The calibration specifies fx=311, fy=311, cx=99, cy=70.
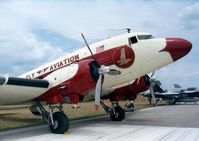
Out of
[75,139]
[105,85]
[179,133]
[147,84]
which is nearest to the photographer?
[75,139]

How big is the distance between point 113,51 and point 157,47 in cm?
199

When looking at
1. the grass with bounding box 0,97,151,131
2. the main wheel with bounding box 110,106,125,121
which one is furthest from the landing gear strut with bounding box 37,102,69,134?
the main wheel with bounding box 110,106,125,121

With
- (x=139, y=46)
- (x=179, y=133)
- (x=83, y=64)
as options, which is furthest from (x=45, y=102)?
(x=179, y=133)

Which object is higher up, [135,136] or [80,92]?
[80,92]

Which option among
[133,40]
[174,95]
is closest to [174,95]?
[174,95]

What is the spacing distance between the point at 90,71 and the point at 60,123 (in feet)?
8.36

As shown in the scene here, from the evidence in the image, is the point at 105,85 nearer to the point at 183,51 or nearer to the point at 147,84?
the point at 183,51

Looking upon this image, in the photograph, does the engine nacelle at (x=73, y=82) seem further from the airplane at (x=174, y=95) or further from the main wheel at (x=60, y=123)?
the airplane at (x=174, y=95)

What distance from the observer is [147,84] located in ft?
63.5

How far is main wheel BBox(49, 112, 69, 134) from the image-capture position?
42.7 ft

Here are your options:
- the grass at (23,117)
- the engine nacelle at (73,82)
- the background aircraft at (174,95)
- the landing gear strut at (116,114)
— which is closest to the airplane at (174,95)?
the background aircraft at (174,95)

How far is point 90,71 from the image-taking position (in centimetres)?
1296

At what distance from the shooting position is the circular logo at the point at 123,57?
46.1 feet

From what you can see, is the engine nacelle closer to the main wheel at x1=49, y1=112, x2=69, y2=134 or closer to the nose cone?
the main wheel at x1=49, y1=112, x2=69, y2=134
